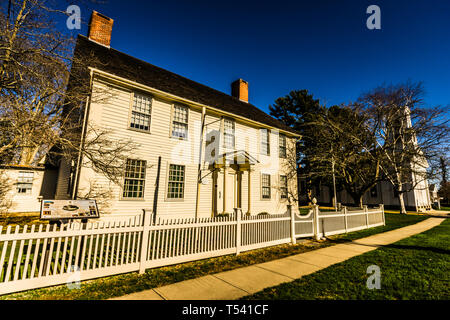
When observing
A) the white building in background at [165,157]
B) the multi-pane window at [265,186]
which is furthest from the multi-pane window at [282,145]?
the multi-pane window at [265,186]

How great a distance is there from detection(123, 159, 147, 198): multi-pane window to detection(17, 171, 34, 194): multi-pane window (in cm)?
994

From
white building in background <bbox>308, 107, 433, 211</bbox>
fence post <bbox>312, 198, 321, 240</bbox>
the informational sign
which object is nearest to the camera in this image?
the informational sign

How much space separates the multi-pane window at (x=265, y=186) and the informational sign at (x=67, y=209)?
11483 mm

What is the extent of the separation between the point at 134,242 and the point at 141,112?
7.25 m

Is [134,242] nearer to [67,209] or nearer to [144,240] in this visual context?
[144,240]

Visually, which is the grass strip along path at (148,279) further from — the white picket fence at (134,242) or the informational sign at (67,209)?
the informational sign at (67,209)

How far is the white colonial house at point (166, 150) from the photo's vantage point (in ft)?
30.0

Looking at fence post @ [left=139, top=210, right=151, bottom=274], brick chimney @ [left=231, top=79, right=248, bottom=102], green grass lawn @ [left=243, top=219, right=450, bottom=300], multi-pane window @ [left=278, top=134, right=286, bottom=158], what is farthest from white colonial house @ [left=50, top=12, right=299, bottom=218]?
brick chimney @ [left=231, top=79, right=248, bottom=102]

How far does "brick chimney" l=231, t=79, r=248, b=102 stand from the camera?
65.4ft

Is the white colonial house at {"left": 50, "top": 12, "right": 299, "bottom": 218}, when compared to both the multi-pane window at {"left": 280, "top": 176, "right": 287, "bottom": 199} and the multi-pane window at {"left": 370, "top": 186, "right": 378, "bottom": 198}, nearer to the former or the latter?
the multi-pane window at {"left": 280, "top": 176, "right": 287, "bottom": 199}

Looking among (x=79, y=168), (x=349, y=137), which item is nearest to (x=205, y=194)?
(x=79, y=168)

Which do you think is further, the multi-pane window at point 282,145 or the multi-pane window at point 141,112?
the multi-pane window at point 282,145

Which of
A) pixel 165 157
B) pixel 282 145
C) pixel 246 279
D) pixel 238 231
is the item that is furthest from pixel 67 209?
pixel 282 145

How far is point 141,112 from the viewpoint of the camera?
1027 cm
